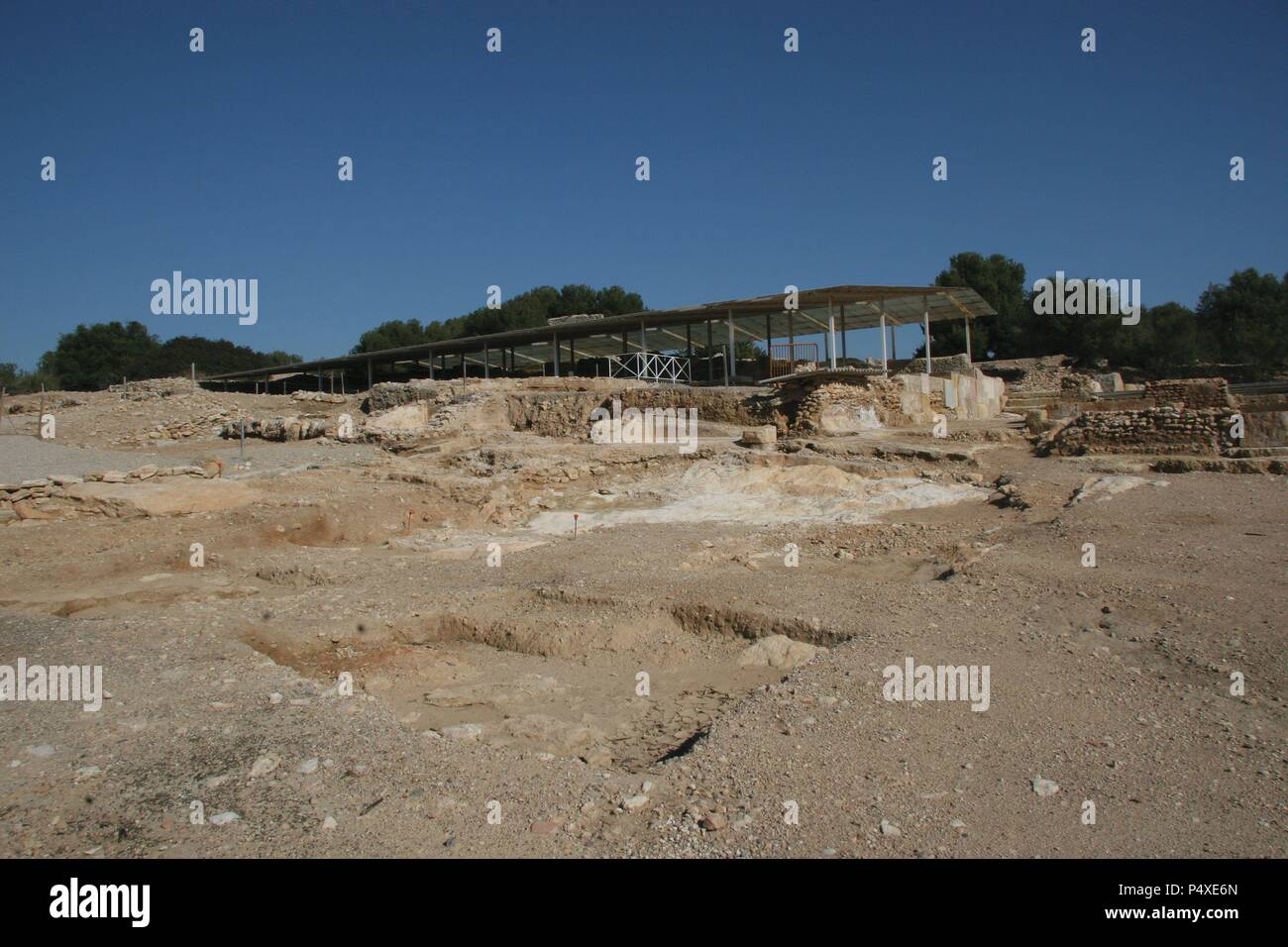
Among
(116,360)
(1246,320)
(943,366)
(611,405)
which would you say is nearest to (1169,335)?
(1246,320)

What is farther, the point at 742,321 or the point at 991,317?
the point at 991,317

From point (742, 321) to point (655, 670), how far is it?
19.6 meters

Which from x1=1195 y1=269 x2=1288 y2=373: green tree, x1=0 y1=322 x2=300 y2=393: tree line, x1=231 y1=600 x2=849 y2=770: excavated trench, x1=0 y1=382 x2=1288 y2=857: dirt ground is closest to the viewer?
x1=0 y1=382 x2=1288 y2=857: dirt ground

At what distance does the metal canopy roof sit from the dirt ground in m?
9.30

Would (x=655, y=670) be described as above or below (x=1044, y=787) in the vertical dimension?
below

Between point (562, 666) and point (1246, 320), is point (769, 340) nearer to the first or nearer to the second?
point (562, 666)

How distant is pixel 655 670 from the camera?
5371 mm

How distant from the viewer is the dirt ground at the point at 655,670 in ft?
9.64

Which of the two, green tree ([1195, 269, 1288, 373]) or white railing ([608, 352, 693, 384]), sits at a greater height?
green tree ([1195, 269, 1288, 373])

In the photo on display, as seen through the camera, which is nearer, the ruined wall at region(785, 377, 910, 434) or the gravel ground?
the gravel ground

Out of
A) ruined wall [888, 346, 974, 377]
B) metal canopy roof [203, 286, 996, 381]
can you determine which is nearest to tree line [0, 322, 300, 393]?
metal canopy roof [203, 286, 996, 381]

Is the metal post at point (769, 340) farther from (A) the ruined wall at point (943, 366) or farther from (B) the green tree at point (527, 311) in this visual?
(B) the green tree at point (527, 311)

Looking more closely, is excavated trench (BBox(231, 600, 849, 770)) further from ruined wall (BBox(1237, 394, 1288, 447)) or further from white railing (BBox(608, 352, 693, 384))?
white railing (BBox(608, 352, 693, 384))

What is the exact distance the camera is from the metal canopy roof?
63.0 feet
